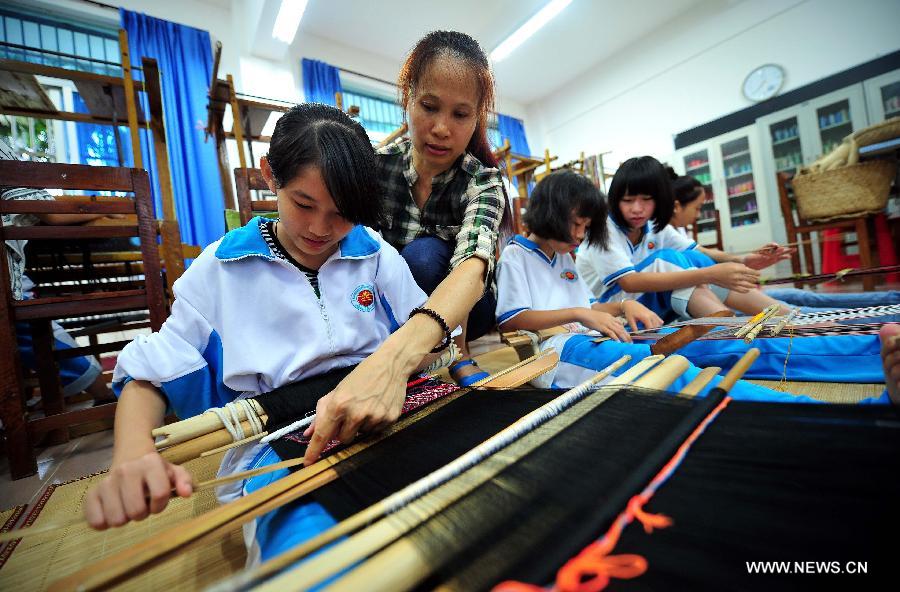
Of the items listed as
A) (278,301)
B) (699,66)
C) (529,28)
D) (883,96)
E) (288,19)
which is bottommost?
(278,301)

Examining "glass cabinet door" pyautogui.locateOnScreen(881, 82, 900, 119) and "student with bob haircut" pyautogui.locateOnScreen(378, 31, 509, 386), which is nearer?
"student with bob haircut" pyautogui.locateOnScreen(378, 31, 509, 386)

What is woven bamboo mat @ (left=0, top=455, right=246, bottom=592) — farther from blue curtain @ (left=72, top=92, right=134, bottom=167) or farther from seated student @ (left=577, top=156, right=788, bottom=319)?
blue curtain @ (left=72, top=92, right=134, bottom=167)

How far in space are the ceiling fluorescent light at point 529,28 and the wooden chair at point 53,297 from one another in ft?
18.1

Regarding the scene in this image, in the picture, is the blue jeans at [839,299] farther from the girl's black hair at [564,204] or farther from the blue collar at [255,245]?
the blue collar at [255,245]

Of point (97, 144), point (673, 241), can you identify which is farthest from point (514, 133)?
point (97, 144)

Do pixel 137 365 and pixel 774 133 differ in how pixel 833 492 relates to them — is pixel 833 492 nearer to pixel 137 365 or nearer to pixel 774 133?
pixel 137 365

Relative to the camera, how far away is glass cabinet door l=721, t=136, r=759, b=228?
19.9ft

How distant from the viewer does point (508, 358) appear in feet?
7.67

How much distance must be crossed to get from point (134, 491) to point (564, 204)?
1.53m

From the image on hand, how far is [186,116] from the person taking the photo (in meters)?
4.43

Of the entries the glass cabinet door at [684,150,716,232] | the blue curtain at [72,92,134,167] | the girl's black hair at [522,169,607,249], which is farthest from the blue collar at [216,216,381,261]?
the glass cabinet door at [684,150,716,232]

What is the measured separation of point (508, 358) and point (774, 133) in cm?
603

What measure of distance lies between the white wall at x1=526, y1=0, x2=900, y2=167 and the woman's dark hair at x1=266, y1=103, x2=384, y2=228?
718 cm

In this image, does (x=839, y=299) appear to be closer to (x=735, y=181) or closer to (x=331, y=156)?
(x=331, y=156)
